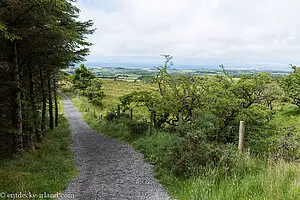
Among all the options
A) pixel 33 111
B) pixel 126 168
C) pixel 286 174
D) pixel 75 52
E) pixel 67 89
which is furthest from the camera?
pixel 67 89

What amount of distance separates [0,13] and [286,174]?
8.16 meters

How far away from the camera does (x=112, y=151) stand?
34.3 ft

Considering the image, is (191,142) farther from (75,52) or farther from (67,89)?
(67,89)

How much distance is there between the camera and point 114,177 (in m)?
6.86

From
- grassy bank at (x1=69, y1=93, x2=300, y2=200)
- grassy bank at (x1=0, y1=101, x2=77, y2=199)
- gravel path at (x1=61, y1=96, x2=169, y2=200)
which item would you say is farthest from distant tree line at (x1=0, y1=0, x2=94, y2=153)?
grassy bank at (x1=69, y1=93, x2=300, y2=200)

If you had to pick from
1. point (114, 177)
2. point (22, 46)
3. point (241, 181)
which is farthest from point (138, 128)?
point (241, 181)

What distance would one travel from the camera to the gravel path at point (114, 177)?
18.4 feet

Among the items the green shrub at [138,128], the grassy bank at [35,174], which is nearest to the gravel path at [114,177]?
the grassy bank at [35,174]

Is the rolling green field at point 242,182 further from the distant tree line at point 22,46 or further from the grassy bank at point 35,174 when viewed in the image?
the distant tree line at point 22,46

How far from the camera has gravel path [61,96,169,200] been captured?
561 centimetres

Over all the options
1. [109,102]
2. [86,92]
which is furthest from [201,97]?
[86,92]

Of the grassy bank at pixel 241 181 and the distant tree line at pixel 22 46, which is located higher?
the distant tree line at pixel 22 46

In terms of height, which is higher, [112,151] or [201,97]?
[201,97]

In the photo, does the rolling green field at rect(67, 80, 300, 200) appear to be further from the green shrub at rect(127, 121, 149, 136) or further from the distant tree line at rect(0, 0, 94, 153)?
the green shrub at rect(127, 121, 149, 136)
